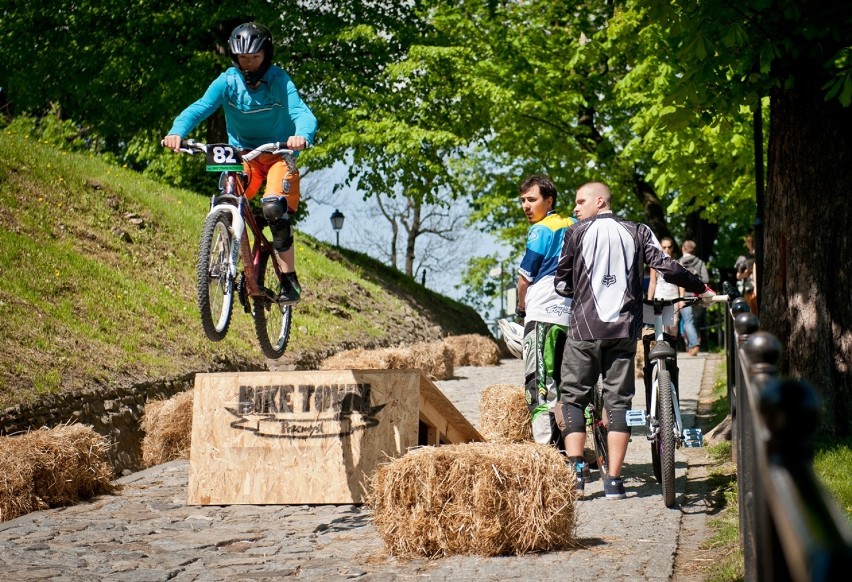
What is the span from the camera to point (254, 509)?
8.04m

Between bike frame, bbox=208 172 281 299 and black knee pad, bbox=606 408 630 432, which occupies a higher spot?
bike frame, bbox=208 172 281 299

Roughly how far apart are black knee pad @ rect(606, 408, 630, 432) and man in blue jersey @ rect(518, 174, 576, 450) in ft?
2.34

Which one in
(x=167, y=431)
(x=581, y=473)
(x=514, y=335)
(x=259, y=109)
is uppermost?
(x=259, y=109)

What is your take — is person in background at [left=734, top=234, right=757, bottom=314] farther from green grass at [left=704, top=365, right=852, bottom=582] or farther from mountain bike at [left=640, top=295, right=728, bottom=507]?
mountain bike at [left=640, top=295, right=728, bottom=507]

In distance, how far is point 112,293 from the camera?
46.9 feet

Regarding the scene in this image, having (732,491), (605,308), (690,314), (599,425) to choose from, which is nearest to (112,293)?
(599,425)

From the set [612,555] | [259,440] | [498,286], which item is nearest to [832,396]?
[612,555]

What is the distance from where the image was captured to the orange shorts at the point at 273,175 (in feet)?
24.3

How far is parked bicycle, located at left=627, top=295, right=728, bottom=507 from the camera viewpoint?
23.7 ft

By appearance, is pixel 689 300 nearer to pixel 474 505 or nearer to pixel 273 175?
pixel 474 505

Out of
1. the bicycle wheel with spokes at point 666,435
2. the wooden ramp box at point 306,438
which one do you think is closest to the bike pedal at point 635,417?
the bicycle wheel with spokes at point 666,435

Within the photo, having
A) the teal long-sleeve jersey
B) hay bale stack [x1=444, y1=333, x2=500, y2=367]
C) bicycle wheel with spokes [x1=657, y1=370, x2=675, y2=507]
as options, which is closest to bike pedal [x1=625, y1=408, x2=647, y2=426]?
bicycle wheel with spokes [x1=657, y1=370, x2=675, y2=507]

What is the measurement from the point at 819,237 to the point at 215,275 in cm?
506

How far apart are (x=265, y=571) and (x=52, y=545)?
1566 mm
